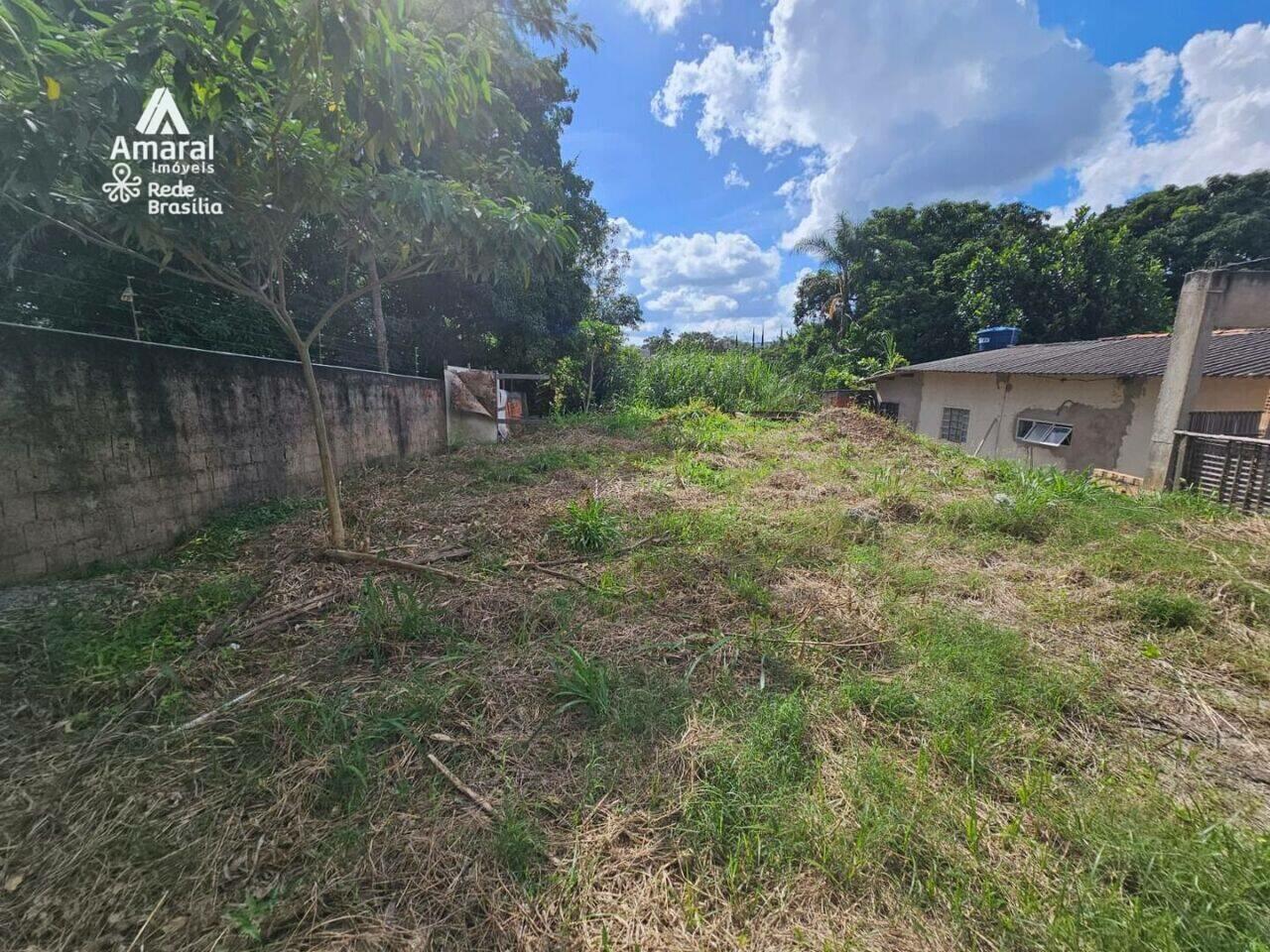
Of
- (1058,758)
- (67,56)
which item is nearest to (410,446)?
(67,56)

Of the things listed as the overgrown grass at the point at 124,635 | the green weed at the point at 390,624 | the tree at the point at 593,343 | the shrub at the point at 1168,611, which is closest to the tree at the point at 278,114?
the overgrown grass at the point at 124,635

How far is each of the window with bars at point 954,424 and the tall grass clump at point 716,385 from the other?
4.07 metres

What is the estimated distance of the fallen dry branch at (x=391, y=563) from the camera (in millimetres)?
3143

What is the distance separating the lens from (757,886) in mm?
1403

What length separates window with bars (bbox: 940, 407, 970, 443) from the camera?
11.3 metres

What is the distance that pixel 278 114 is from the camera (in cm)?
254

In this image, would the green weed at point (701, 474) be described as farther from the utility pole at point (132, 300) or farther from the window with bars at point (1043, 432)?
the window with bars at point (1043, 432)

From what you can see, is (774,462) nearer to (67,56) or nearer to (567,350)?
(67,56)

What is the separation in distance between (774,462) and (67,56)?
723 centimetres

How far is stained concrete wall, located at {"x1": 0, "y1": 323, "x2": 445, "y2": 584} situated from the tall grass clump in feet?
38.1

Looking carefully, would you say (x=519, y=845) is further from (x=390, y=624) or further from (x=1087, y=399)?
(x=1087, y=399)

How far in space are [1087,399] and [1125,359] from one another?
85 centimetres

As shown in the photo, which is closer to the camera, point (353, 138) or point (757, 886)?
point (757, 886)

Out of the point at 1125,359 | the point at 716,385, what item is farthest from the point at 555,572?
the point at 716,385
